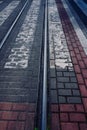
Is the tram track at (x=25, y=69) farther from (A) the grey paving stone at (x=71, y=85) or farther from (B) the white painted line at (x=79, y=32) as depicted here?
(B) the white painted line at (x=79, y=32)

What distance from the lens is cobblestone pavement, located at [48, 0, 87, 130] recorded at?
11.1 feet

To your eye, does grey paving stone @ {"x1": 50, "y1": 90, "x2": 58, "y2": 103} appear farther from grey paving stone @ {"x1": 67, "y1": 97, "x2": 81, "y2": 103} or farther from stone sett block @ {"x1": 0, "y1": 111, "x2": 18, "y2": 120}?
stone sett block @ {"x1": 0, "y1": 111, "x2": 18, "y2": 120}

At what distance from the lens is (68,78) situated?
464 cm

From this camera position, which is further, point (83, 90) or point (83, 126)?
point (83, 90)

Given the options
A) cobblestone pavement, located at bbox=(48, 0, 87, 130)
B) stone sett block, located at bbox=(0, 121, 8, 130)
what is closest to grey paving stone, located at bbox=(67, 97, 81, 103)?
cobblestone pavement, located at bbox=(48, 0, 87, 130)

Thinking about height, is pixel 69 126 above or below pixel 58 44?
above

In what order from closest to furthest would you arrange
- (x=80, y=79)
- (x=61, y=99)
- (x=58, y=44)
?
(x=61, y=99) < (x=80, y=79) < (x=58, y=44)

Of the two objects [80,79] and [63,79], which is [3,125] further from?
[80,79]

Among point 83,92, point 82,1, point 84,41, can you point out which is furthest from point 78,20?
point 83,92

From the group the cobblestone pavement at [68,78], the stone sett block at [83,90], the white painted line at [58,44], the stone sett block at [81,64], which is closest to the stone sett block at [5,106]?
the cobblestone pavement at [68,78]

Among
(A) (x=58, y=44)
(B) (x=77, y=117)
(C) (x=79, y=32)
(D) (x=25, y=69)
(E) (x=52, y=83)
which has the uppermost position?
(B) (x=77, y=117)

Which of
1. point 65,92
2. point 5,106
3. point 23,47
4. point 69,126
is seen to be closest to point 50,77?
point 65,92

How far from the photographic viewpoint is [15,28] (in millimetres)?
8344

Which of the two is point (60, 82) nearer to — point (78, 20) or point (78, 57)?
point (78, 57)
